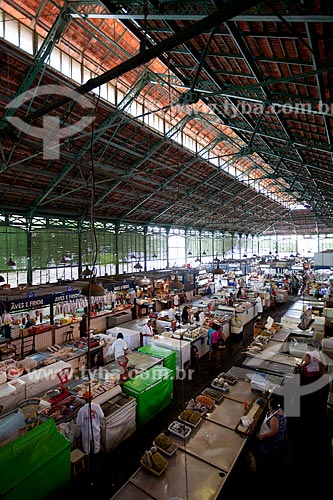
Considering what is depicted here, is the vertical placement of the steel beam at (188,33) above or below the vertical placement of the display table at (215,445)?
above

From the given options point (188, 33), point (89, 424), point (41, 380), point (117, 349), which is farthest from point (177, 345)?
point (188, 33)

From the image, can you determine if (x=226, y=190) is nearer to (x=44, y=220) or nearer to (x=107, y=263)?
(x=107, y=263)

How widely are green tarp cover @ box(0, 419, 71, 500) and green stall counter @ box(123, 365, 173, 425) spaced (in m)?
1.83

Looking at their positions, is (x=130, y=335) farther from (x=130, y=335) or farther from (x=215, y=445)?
(x=215, y=445)

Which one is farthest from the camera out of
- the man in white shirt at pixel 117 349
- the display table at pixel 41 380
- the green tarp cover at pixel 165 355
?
the man in white shirt at pixel 117 349

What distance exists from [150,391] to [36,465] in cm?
266

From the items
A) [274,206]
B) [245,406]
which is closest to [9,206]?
[245,406]

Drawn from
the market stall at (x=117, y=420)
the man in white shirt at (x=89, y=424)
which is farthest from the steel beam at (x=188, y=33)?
the market stall at (x=117, y=420)

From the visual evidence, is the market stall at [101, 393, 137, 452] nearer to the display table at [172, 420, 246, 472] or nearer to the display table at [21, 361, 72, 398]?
the display table at [172, 420, 246, 472]

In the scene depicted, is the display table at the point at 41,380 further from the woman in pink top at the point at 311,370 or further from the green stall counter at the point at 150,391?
the woman in pink top at the point at 311,370

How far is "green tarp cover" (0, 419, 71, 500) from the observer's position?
3.38m

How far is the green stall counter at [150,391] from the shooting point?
5699mm

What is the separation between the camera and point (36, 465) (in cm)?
359

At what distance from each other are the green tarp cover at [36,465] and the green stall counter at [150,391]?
183cm
